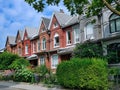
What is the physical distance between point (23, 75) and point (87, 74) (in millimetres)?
11122

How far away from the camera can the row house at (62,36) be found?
91.1ft

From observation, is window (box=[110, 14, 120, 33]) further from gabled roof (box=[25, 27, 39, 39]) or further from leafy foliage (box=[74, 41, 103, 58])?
gabled roof (box=[25, 27, 39, 39])

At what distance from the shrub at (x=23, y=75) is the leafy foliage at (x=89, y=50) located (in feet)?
18.1

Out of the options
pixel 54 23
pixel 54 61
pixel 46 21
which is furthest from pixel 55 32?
pixel 46 21

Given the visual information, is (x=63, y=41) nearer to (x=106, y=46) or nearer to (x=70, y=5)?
(x=106, y=46)

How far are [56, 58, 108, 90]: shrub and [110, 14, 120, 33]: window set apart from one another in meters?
9.42

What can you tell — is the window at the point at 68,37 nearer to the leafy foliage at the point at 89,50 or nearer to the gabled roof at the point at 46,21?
the gabled roof at the point at 46,21

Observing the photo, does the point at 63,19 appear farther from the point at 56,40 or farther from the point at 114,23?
the point at 114,23

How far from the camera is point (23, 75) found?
27641mm

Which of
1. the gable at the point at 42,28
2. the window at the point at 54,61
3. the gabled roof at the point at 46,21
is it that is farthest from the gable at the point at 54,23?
the window at the point at 54,61

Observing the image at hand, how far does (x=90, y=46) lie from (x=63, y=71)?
6.96m

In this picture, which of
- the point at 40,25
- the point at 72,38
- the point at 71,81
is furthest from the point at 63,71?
the point at 40,25

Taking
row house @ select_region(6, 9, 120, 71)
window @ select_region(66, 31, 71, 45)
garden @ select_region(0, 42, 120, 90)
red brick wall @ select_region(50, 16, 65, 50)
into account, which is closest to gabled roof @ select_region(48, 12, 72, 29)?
row house @ select_region(6, 9, 120, 71)

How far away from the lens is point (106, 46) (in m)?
27.4
